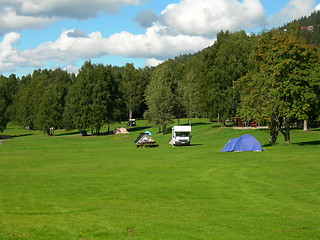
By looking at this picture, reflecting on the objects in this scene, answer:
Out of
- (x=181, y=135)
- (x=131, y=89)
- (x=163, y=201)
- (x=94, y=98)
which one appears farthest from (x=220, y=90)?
(x=131, y=89)

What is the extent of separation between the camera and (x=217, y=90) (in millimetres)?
87125

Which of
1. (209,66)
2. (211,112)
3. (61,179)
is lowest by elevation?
(61,179)

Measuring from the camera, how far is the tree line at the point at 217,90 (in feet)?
172

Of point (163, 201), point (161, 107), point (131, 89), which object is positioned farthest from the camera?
point (131, 89)

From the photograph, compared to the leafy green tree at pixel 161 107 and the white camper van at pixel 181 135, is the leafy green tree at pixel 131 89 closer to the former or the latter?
the leafy green tree at pixel 161 107

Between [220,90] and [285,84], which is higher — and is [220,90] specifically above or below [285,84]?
above

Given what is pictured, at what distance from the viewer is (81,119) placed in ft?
345

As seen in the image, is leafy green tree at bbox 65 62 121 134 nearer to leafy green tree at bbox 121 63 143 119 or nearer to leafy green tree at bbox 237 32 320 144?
leafy green tree at bbox 121 63 143 119

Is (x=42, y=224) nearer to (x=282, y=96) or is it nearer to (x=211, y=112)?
(x=282, y=96)

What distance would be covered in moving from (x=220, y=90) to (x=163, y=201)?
68299 millimetres

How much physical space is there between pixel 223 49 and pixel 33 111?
82116mm

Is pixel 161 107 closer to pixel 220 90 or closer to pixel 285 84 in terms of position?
pixel 220 90

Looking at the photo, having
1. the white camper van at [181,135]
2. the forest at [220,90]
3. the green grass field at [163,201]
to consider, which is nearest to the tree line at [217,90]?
the forest at [220,90]

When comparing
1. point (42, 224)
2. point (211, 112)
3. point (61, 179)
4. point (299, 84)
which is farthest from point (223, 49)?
point (42, 224)
